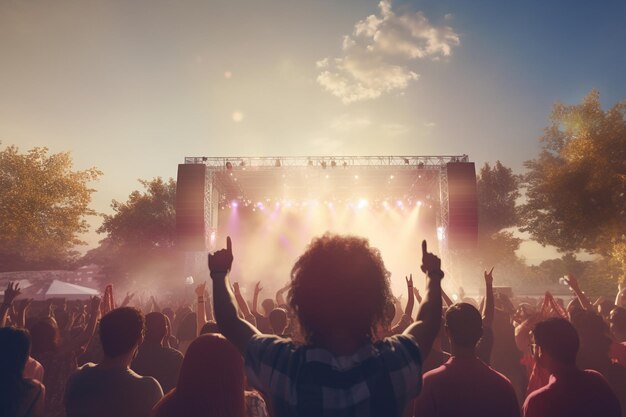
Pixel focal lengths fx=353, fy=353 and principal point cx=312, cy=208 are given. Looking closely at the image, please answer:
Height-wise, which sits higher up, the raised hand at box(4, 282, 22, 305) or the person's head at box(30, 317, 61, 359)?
the raised hand at box(4, 282, 22, 305)

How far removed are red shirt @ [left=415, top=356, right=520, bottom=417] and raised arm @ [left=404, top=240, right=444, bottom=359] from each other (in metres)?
0.96

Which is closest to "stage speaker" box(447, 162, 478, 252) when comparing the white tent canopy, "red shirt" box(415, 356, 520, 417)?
"red shirt" box(415, 356, 520, 417)

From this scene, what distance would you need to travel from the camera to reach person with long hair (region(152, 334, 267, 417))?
209 centimetres

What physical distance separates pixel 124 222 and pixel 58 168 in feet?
49.8

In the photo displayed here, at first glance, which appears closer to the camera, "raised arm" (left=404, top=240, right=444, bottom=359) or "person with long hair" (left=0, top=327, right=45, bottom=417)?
"raised arm" (left=404, top=240, right=444, bottom=359)

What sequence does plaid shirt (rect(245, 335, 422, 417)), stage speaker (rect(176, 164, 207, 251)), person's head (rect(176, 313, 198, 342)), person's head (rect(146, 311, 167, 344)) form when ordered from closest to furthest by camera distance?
plaid shirt (rect(245, 335, 422, 417)) < person's head (rect(146, 311, 167, 344)) < person's head (rect(176, 313, 198, 342)) < stage speaker (rect(176, 164, 207, 251))

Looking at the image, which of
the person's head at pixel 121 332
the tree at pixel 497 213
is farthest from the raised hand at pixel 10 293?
the tree at pixel 497 213

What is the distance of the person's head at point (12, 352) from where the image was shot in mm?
2896

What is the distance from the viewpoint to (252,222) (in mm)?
30000

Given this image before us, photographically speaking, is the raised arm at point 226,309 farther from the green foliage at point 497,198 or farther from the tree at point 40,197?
the green foliage at point 497,198

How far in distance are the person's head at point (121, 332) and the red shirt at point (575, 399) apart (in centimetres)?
317

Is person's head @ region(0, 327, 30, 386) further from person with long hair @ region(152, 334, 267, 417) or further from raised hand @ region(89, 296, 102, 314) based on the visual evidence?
person with long hair @ region(152, 334, 267, 417)

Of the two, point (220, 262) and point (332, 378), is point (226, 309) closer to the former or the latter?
point (220, 262)

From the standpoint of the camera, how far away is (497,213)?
35.9 metres
